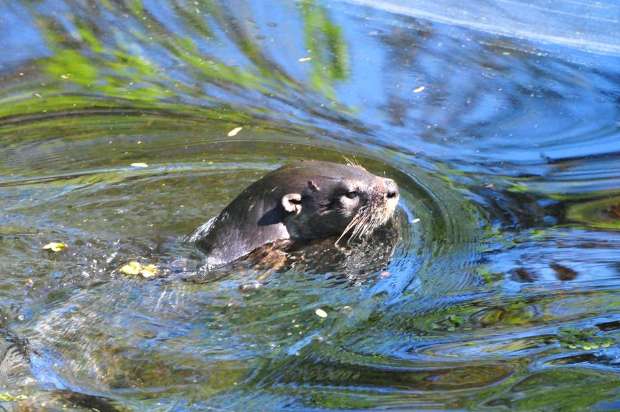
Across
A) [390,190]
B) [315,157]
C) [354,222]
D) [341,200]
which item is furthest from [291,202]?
[315,157]

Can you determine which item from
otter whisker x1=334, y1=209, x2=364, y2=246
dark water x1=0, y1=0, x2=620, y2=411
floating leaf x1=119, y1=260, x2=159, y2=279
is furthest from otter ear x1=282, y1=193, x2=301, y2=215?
floating leaf x1=119, y1=260, x2=159, y2=279

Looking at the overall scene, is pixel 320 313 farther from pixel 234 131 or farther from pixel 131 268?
pixel 234 131

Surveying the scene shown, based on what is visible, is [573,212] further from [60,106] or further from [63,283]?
[60,106]

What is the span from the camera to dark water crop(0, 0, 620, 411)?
16.6 feet

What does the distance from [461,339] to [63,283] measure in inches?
91.1

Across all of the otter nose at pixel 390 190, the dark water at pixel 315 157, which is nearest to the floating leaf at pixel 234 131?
the dark water at pixel 315 157

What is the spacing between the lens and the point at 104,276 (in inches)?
246

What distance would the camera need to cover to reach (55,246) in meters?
6.53

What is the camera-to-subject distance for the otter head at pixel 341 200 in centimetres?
675

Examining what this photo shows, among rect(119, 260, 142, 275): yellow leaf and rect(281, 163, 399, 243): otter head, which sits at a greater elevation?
rect(281, 163, 399, 243): otter head

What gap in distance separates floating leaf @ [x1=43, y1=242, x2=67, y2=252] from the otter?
2.61ft

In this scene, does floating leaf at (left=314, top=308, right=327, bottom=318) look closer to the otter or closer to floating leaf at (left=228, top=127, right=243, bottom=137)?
the otter

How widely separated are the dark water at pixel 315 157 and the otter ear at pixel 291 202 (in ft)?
1.51

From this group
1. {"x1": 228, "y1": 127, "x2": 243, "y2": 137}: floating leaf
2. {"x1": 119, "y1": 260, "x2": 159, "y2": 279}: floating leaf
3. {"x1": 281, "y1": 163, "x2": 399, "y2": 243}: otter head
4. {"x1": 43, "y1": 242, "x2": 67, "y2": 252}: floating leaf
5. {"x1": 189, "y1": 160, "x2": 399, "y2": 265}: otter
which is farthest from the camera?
{"x1": 228, "y1": 127, "x2": 243, "y2": 137}: floating leaf
